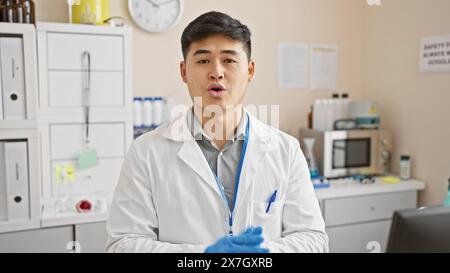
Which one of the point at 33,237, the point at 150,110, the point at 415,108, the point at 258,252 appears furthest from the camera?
the point at 415,108

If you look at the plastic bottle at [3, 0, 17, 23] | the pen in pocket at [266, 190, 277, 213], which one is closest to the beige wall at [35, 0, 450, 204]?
the plastic bottle at [3, 0, 17, 23]

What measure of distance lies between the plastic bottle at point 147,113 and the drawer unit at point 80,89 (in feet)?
0.40

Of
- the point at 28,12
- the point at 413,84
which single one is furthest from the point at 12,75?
the point at 413,84

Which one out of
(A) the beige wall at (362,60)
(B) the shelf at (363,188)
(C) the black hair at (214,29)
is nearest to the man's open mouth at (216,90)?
(C) the black hair at (214,29)

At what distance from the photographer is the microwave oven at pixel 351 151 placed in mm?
2369

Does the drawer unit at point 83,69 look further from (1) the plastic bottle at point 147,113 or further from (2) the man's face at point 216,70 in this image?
(2) the man's face at point 216,70

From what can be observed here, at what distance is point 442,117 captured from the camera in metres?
2.14

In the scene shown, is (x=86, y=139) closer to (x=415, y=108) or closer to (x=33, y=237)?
(x=33, y=237)

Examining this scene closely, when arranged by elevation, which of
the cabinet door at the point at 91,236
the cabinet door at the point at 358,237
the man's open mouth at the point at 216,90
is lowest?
the cabinet door at the point at 358,237

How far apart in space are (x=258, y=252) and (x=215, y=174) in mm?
328

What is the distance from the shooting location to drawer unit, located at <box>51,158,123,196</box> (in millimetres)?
1911

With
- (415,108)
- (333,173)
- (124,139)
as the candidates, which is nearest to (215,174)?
(124,139)

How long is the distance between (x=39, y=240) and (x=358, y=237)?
1660 millimetres

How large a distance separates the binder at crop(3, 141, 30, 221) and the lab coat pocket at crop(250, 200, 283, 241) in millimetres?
1067
